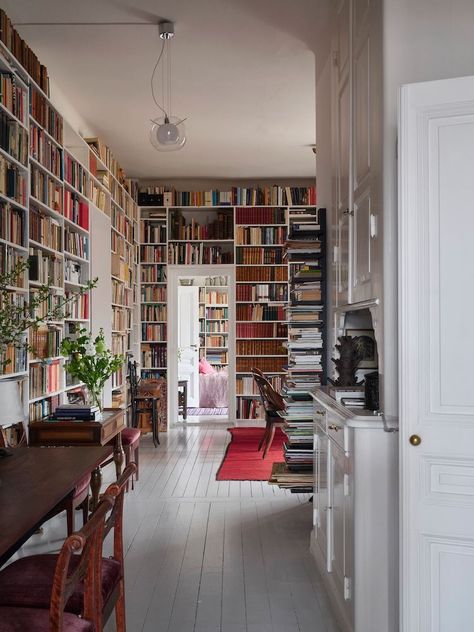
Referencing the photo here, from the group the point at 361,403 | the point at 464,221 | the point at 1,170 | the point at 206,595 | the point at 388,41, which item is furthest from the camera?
the point at 1,170

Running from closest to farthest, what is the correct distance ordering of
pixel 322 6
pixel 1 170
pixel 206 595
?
pixel 206 595
pixel 1 170
pixel 322 6

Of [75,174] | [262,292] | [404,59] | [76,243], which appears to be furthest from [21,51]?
[262,292]

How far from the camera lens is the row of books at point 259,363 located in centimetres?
997

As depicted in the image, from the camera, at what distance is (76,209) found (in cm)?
614

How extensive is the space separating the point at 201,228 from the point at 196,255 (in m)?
0.41

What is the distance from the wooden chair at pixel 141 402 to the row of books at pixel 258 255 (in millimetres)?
2274

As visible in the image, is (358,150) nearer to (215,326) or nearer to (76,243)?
(76,243)

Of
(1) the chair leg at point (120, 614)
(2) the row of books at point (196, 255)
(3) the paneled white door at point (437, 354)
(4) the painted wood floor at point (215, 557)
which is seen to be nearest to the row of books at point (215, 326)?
(2) the row of books at point (196, 255)

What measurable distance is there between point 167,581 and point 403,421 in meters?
1.90

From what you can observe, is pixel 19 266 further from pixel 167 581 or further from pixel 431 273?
pixel 431 273

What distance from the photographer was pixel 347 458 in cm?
285

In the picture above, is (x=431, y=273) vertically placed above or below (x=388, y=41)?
below

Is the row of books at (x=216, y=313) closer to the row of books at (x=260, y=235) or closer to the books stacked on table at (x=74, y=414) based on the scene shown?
the row of books at (x=260, y=235)

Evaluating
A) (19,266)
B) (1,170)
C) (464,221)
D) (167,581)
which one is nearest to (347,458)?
(464,221)
